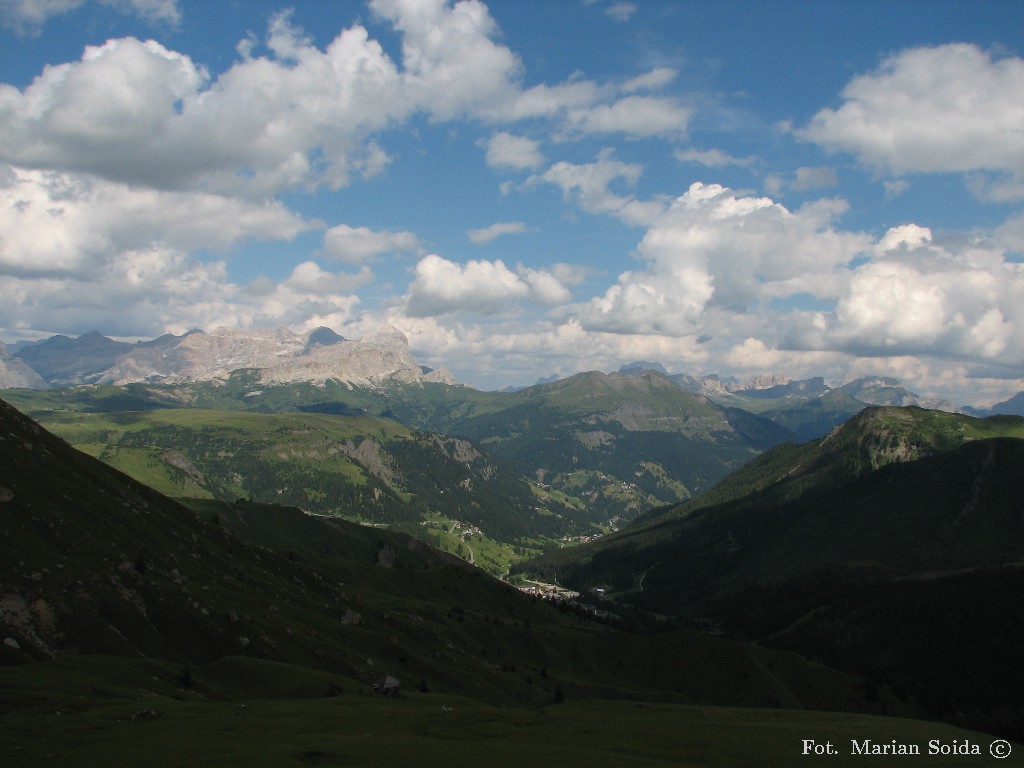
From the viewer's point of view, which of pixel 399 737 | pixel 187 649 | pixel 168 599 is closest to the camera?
pixel 399 737

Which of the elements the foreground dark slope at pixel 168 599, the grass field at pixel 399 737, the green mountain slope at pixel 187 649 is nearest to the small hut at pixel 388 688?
the green mountain slope at pixel 187 649

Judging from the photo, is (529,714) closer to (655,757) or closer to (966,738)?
(655,757)

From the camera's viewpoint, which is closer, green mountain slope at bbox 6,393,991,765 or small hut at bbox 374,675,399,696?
green mountain slope at bbox 6,393,991,765

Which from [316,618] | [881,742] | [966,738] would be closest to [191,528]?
[316,618]

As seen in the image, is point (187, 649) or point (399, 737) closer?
point (399, 737)

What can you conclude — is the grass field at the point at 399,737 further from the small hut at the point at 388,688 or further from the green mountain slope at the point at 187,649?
the small hut at the point at 388,688

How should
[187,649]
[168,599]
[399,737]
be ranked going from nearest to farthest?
[399,737]
[187,649]
[168,599]

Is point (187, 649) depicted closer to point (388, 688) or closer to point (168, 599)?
point (168, 599)

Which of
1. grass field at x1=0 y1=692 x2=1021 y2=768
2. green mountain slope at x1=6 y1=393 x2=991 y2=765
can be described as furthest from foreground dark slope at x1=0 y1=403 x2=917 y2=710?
grass field at x1=0 y1=692 x2=1021 y2=768

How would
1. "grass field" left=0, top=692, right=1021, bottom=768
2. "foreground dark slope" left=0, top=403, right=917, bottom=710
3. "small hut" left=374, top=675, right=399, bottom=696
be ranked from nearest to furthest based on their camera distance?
1. "grass field" left=0, top=692, right=1021, bottom=768
2. "foreground dark slope" left=0, top=403, right=917, bottom=710
3. "small hut" left=374, top=675, right=399, bottom=696

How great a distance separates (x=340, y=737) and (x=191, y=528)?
10830 centimetres

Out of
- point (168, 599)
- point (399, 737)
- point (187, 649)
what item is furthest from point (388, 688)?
point (399, 737)

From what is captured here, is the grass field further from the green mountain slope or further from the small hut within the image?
the small hut

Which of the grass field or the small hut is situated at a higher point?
the grass field
